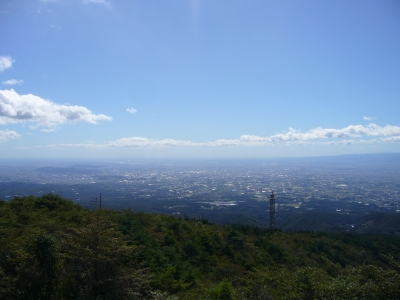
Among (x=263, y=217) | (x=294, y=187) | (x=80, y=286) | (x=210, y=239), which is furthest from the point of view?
(x=294, y=187)

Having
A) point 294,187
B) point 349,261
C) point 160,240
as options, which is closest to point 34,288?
point 160,240

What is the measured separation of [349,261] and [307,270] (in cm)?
1838

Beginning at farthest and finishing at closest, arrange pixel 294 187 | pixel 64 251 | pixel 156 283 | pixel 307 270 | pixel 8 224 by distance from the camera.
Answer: pixel 294 187, pixel 8 224, pixel 156 283, pixel 64 251, pixel 307 270

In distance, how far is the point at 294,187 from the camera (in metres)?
78.0

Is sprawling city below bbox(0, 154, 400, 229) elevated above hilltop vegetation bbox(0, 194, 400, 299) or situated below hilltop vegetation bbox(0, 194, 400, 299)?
below

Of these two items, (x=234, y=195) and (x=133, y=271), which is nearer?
(x=133, y=271)

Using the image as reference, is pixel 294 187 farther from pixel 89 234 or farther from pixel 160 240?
pixel 89 234

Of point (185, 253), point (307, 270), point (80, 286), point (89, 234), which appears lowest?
point (185, 253)

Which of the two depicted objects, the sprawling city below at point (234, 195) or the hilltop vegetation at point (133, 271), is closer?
the hilltop vegetation at point (133, 271)

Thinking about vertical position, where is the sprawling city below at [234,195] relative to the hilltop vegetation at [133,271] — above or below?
below

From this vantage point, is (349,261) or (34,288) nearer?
(34,288)

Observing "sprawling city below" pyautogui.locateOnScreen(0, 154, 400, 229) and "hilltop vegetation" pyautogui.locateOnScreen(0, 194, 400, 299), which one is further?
"sprawling city below" pyautogui.locateOnScreen(0, 154, 400, 229)

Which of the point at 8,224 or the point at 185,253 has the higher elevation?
the point at 8,224

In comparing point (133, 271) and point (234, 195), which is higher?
point (133, 271)
